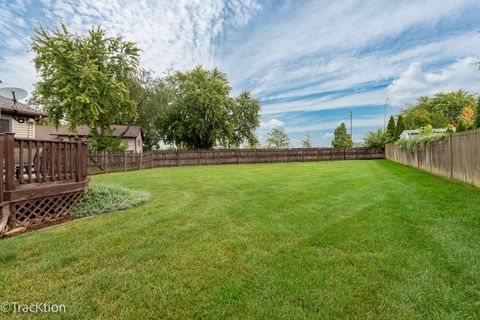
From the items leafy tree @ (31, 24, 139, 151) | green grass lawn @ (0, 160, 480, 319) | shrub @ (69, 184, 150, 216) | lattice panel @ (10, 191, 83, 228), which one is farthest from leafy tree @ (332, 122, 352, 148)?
lattice panel @ (10, 191, 83, 228)

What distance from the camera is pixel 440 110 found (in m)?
40.0

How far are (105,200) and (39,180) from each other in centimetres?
118

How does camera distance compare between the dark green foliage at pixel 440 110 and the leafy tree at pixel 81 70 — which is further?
the dark green foliage at pixel 440 110

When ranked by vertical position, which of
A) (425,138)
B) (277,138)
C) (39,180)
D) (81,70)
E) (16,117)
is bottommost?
(39,180)

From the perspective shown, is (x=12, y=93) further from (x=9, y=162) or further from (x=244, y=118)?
(x=244, y=118)

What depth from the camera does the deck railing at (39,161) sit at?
364 cm

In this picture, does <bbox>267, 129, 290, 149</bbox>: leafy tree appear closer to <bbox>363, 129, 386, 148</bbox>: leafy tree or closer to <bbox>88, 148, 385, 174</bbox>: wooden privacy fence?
<bbox>88, 148, 385, 174</bbox>: wooden privacy fence

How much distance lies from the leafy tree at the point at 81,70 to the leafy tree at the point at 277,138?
27.8 meters

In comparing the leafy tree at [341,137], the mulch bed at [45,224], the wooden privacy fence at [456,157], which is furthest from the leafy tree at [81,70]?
the leafy tree at [341,137]

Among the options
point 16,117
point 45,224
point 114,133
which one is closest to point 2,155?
point 45,224

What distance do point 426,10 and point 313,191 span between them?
830cm

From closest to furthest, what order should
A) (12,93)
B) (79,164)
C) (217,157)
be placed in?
(79,164)
(12,93)
(217,157)

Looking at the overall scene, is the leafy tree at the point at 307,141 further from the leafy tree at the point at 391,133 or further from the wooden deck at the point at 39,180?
the wooden deck at the point at 39,180

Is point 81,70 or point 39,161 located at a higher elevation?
point 81,70
